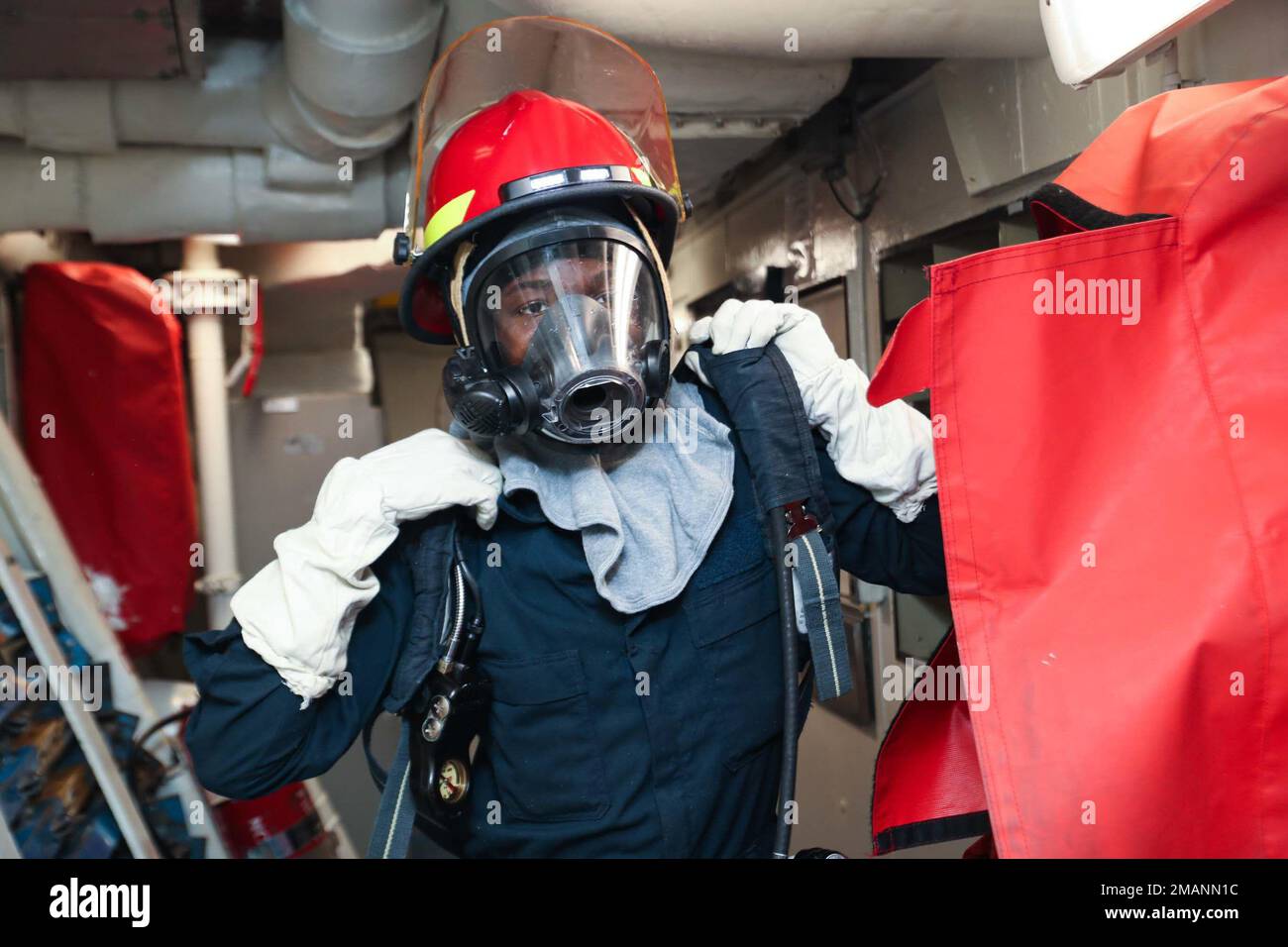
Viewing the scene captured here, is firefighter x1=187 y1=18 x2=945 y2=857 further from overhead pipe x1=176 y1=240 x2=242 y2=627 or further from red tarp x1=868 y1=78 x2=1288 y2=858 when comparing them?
overhead pipe x1=176 y1=240 x2=242 y2=627

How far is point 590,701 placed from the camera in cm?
135

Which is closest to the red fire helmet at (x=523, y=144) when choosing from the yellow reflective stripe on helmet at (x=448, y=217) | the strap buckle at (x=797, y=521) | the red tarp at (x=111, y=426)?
the yellow reflective stripe on helmet at (x=448, y=217)

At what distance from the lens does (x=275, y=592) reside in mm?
1246

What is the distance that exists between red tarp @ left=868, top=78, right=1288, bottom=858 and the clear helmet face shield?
Answer: 0.40 meters

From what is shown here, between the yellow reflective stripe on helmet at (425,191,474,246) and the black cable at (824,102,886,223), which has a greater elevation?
the black cable at (824,102,886,223)

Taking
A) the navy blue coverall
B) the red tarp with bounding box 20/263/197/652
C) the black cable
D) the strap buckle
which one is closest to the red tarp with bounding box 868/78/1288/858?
the strap buckle

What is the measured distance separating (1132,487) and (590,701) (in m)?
0.75

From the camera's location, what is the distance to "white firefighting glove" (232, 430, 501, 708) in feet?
3.94

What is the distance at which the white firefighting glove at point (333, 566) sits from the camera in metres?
1.20
